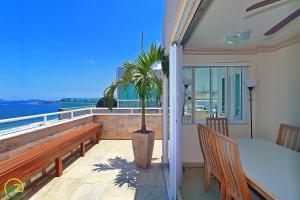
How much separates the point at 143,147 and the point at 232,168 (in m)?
2.22

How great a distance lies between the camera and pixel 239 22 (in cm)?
290

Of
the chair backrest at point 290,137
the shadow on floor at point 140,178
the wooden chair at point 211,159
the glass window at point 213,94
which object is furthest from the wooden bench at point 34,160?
the chair backrest at point 290,137

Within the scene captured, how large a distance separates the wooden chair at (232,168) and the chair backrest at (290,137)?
1229 millimetres

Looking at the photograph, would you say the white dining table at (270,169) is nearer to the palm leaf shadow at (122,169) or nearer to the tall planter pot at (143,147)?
the tall planter pot at (143,147)

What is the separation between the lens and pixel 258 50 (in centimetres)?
421

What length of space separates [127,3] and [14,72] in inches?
401

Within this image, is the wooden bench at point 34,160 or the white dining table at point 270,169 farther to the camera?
the wooden bench at point 34,160

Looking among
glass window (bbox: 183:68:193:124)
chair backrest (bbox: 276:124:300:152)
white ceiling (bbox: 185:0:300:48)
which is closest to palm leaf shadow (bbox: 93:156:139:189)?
glass window (bbox: 183:68:193:124)

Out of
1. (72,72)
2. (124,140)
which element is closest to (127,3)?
(124,140)

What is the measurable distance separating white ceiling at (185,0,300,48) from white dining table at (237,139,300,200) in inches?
52.6

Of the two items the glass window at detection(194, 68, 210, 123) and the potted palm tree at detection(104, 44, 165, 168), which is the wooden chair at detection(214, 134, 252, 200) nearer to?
the potted palm tree at detection(104, 44, 165, 168)

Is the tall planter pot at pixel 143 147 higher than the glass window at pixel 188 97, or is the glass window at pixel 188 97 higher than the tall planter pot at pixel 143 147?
the glass window at pixel 188 97

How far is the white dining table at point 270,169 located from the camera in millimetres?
1392

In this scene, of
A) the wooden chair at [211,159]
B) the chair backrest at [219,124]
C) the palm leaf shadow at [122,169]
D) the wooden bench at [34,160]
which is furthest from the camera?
the chair backrest at [219,124]
